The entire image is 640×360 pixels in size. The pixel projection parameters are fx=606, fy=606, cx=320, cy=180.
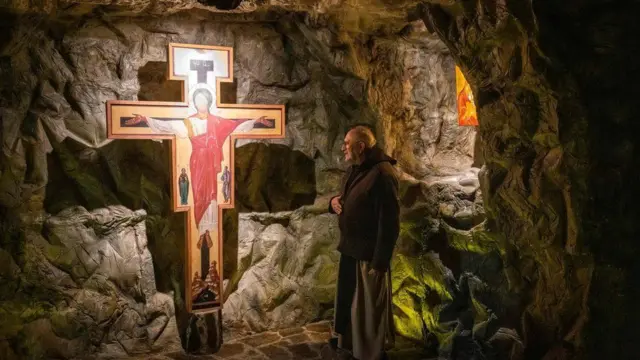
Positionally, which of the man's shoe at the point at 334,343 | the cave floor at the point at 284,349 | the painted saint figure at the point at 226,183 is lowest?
the cave floor at the point at 284,349

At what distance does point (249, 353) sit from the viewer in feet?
19.3

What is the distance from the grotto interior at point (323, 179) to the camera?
4.30 meters

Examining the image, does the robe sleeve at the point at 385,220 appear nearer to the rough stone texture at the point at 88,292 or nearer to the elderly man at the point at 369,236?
the elderly man at the point at 369,236

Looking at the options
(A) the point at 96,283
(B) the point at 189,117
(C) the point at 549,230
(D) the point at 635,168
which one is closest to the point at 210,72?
(B) the point at 189,117

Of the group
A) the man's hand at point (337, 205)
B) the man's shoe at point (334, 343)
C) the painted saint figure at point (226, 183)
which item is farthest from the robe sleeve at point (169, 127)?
the man's shoe at point (334, 343)

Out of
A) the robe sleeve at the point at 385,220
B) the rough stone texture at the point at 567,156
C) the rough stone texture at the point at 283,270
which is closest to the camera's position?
the rough stone texture at the point at 567,156

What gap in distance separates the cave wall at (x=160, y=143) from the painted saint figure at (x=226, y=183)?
25.4 inches

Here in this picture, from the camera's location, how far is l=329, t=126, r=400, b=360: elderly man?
4.96 metres

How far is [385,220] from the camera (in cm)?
494

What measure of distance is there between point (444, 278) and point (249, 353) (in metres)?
2.02

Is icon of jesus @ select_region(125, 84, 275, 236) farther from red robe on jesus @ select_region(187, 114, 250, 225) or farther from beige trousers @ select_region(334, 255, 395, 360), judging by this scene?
beige trousers @ select_region(334, 255, 395, 360)

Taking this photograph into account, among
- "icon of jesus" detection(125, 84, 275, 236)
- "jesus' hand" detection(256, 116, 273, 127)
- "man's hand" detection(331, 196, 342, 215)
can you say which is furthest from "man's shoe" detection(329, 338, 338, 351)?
"jesus' hand" detection(256, 116, 273, 127)

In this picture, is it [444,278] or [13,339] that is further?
[444,278]

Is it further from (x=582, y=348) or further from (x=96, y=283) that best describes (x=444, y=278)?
(x=96, y=283)
